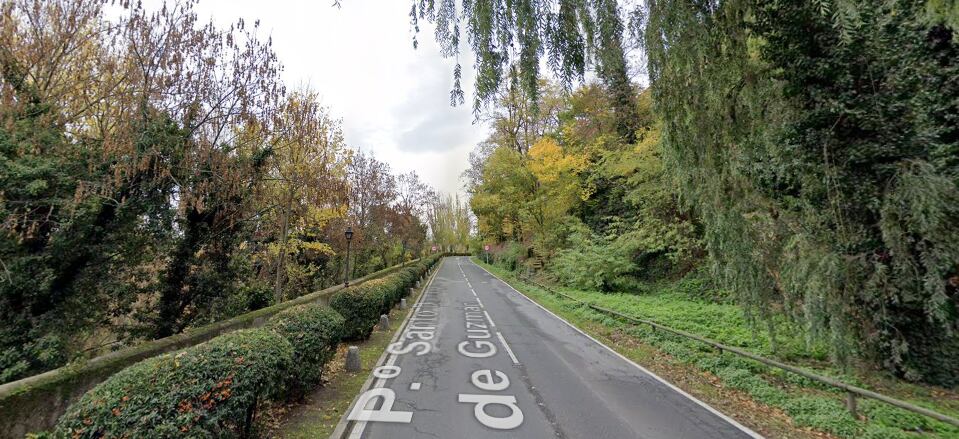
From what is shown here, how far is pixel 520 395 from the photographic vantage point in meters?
5.89

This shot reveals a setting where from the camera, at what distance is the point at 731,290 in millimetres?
5988

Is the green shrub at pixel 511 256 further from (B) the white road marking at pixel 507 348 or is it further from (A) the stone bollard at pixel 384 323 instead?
(A) the stone bollard at pixel 384 323

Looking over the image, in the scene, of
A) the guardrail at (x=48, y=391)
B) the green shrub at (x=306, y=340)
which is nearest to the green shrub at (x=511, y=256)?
the green shrub at (x=306, y=340)

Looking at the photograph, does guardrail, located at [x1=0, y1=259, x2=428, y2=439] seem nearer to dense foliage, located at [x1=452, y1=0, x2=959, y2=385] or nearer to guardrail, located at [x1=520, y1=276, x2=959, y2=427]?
dense foliage, located at [x1=452, y1=0, x2=959, y2=385]

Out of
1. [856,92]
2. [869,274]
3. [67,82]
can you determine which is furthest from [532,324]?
[67,82]

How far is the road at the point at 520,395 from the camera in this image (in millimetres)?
4797

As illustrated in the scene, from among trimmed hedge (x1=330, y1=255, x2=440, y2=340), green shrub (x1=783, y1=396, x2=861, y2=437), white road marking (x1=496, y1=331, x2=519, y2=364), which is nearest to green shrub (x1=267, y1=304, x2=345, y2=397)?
trimmed hedge (x1=330, y1=255, x2=440, y2=340)

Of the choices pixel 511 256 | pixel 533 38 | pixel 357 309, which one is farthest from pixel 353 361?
pixel 511 256

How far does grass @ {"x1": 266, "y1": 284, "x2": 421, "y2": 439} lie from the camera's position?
4.65 metres

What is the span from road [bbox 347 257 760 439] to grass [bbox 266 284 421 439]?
273 mm

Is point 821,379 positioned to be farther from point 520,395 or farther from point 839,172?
point 520,395

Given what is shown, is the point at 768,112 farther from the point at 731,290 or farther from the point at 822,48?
the point at 731,290

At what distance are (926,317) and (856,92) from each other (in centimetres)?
388

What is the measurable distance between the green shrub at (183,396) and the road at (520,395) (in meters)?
1.60
